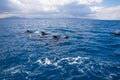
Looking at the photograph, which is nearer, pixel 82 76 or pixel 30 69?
pixel 82 76

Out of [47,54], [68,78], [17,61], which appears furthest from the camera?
[47,54]

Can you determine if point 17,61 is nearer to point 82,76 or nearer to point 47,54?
point 47,54

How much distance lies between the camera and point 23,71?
21.7m

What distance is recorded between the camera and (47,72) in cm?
2150

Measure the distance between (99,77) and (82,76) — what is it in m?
2.29

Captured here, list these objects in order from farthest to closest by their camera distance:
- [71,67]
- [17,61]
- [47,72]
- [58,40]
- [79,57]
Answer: [58,40], [79,57], [17,61], [71,67], [47,72]

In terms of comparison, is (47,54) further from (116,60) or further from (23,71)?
(116,60)

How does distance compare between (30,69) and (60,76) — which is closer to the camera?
(60,76)

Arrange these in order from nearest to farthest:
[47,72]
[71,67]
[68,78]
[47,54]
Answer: [68,78], [47,72], [71,67], [47,54]

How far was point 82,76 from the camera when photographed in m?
20.2

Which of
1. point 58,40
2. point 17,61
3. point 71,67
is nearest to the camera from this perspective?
point 71,67

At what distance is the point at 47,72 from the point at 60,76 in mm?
2334

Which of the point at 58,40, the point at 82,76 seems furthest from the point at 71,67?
the point at 58,40

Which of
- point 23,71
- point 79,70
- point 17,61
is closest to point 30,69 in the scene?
point 23,71
